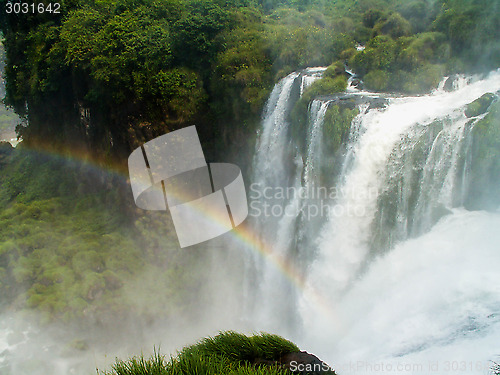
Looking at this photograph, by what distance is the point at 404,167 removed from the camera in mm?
9391

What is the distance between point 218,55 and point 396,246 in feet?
30.3

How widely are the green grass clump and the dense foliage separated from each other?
8626mm

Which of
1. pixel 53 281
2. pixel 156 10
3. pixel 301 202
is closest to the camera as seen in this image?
pixel 301 202

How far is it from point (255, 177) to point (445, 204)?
6.36m

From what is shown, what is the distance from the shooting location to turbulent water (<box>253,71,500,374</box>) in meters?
7.12

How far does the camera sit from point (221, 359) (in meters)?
5.55

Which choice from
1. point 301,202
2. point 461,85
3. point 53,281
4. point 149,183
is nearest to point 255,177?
point 301,202

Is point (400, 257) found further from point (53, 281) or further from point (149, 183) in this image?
point (53, 281)

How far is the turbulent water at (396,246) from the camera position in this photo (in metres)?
7.12
